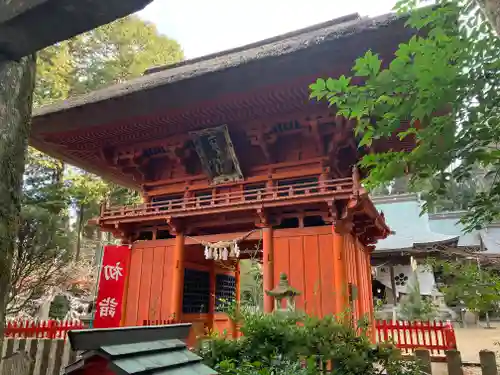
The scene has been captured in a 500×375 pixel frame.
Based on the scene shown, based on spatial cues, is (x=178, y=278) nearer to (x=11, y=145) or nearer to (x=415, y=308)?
(x=11, y=145)

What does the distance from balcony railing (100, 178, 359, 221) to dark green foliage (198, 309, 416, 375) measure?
3.00 metres

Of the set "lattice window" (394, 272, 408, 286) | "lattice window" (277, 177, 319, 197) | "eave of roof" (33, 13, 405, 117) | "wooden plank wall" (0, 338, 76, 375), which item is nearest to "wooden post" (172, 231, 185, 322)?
"lattice window" (277, 177, 319, 197)

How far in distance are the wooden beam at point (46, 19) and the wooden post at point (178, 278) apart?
7212mm

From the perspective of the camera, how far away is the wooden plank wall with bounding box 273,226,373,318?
6785 millimetres

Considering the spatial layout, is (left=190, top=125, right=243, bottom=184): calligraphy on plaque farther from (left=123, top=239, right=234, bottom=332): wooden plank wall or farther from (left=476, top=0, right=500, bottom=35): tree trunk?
(left=476, top=0, right=500, bottom=35): tree trunk

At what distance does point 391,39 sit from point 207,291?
7517mm

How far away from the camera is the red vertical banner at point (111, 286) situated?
8117mm

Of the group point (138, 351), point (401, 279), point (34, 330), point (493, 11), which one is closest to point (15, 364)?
point (138, 351)

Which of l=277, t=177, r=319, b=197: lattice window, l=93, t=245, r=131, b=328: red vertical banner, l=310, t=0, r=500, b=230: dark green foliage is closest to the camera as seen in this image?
l=310, t=0, r=500, b=230: dark green foliage

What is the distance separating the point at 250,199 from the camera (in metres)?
7.98

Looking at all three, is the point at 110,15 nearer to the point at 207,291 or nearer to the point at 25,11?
the point at 25,11

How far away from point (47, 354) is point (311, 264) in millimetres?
4549

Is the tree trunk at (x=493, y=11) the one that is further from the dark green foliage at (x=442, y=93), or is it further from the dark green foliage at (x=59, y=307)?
the dark green foliage at (x=59, y=307)

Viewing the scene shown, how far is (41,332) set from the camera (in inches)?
281
